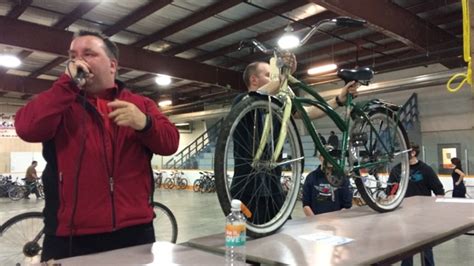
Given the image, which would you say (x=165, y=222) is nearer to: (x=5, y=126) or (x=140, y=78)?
(x=140, y=78)

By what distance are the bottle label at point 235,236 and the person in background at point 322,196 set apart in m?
2.09

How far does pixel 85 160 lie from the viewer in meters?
1.36

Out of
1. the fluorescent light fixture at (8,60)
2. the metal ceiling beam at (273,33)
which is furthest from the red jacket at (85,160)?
the fluorescent light fixture at (8,60)

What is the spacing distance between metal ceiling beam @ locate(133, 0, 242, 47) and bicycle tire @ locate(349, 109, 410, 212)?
428 centimetres

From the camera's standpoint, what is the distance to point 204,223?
7.13m

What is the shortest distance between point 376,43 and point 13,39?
24.4 ft

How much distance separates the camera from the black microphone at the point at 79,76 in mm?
1306

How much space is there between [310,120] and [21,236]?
301 cm

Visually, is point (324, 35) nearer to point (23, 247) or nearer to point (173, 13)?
point (173, 13)

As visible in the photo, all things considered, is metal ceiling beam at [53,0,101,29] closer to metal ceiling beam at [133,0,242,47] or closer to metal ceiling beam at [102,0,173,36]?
metal ceiling beam at [102,0,173,36]

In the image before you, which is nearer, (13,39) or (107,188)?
(107,188)

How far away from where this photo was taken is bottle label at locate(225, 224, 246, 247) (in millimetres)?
1314

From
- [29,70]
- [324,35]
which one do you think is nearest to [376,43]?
[324,35]

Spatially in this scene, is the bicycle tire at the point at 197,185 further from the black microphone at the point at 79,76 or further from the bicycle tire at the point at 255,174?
the black microphone at the point at 79,76
